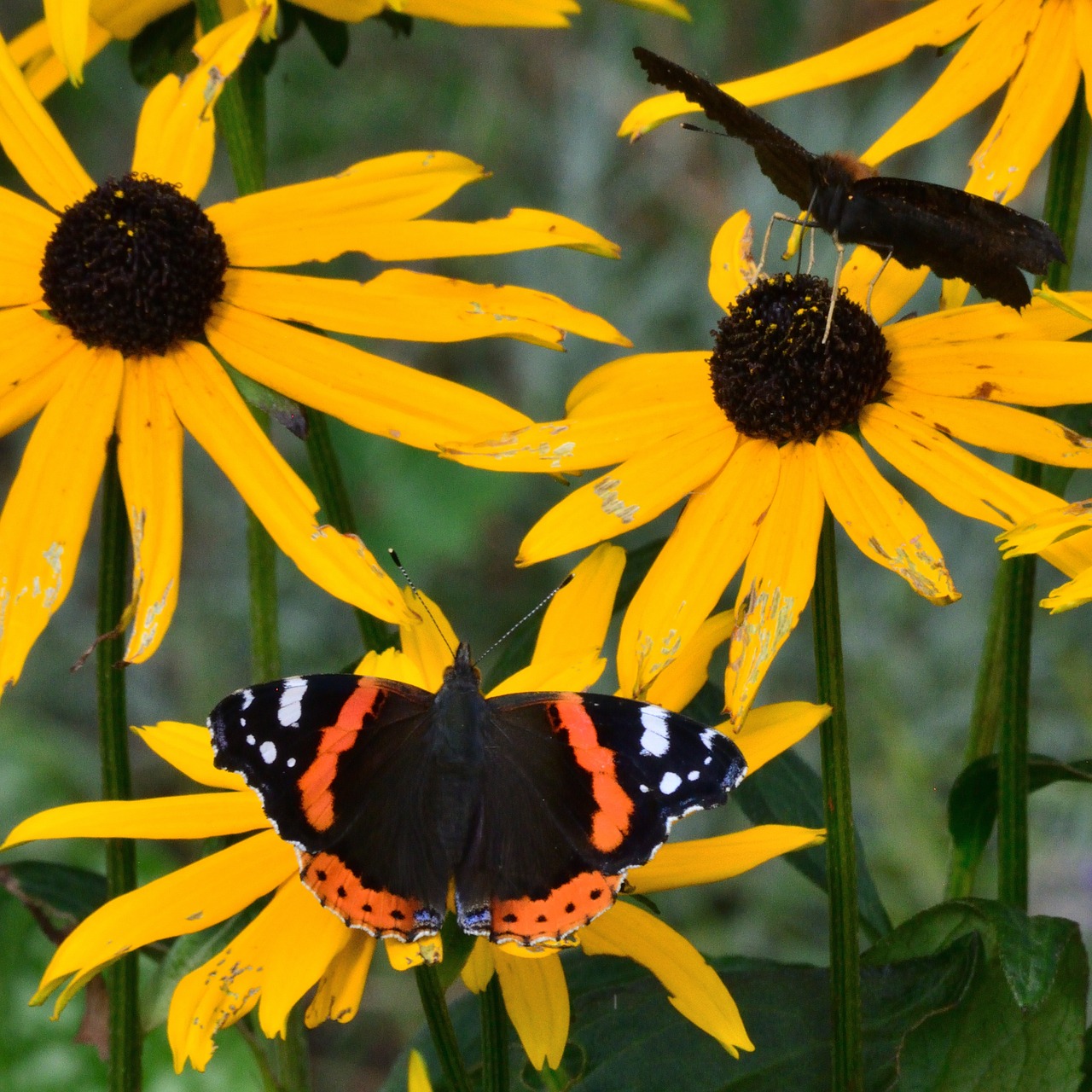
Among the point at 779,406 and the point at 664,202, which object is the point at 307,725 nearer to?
the point at 779,406

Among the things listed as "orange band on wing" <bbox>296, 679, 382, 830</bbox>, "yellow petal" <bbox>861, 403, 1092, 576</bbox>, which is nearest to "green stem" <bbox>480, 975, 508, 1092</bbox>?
"orange band on wing" <bbox>296, 679, 382, 830</bbox>

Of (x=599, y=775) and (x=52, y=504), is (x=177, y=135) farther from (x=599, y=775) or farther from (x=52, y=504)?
(x=599, y=775)

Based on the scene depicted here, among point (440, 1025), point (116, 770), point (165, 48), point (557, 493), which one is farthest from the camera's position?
point (557, 493)

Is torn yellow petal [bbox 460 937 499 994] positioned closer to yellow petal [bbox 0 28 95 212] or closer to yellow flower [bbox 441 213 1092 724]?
yellow flower [bbox 441 213 1092 724]

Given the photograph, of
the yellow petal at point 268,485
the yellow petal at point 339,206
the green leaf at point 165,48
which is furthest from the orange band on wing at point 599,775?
the green leaf at point 165,48

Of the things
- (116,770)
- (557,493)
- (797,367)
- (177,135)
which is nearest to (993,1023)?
(797,367)

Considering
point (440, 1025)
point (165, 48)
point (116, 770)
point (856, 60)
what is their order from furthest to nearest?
point (165, 48)
point (856, 60)
point (116, 770)
point (440, 1025)
